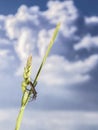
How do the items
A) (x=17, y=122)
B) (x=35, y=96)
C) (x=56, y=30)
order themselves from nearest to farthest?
(x=17, y=122) < (x=56, y=30) < (x=35, y=96)

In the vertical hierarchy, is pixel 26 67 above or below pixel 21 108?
above

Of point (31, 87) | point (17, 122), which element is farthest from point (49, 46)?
point (17, 122)

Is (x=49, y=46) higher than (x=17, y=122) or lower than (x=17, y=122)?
higher

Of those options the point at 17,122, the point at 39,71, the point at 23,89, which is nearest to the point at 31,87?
the point at 23,89

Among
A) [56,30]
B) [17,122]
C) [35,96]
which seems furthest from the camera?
[35,96]

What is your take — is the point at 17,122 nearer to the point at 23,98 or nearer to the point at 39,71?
the point at 23,98

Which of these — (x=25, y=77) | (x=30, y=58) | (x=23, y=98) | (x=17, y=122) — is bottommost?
(x=17, y=122)

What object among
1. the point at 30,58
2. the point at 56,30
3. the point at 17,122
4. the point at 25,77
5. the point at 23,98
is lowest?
the point at 17,122

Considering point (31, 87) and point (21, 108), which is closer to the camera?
point (21, 108)

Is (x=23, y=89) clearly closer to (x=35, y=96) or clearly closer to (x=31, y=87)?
(x=31, y=87)
